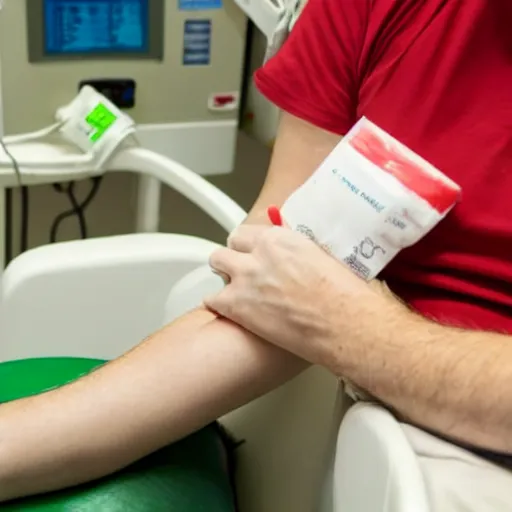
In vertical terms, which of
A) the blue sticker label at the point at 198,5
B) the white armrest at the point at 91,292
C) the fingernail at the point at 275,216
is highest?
the blue sticker label at the point at 198,5

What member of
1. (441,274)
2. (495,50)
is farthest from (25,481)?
(495,50)

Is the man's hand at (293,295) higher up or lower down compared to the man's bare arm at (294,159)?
lower down

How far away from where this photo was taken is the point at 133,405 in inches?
34.5

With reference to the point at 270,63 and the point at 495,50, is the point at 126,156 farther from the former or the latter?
the point at 495,50

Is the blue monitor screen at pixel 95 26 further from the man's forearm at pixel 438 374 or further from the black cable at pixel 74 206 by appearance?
the man's forearm at pixel 438 374

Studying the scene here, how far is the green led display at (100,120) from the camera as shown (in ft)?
4.54

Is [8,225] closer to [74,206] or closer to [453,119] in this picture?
[74,206]

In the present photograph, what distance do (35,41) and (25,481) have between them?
0.79 meters

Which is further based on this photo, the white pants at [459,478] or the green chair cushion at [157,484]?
the green chair cushion at [157,484]

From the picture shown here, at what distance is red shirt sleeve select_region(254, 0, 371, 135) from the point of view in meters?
0.99

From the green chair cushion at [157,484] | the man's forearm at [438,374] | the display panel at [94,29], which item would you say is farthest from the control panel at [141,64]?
the man's forearm at [438,374]

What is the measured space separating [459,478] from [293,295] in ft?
0.84

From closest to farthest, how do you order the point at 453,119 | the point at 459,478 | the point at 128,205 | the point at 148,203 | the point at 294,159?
1. the point at 459,478
2. the point at 453,119
3. the point at 294,159
4. the point at 148,203
5. the point at 128,205

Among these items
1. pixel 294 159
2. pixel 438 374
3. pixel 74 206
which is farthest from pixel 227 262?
pixel 74 206
